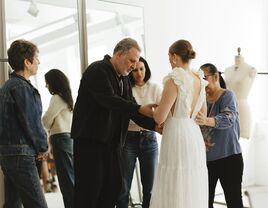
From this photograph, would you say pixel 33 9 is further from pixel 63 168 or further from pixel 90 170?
pixel 90 170

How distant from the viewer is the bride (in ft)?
7.84

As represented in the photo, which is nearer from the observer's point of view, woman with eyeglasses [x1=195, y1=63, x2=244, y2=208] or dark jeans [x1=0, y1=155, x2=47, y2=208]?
dark jeans [x1=0, y1=155, x2=47, y2=208]

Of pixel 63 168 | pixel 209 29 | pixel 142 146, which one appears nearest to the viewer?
pixel 142 146

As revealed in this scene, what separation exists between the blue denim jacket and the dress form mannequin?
2.23 metres

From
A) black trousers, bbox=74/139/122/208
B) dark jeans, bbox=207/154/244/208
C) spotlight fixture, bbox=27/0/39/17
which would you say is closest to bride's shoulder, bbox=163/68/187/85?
black trousers, bbox=74/139/122/208

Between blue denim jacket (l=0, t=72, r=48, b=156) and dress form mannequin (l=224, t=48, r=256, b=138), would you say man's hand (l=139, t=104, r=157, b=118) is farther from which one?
dress form mannequin (l=224, t=48, r=256, b=138)

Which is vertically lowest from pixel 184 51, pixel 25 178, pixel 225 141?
pixel 25 178

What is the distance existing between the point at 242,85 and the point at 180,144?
70.5 inches

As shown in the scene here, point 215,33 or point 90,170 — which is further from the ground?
point 215,33

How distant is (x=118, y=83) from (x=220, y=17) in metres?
2.45

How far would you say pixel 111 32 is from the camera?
3.67m

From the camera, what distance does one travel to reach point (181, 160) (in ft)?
8.00

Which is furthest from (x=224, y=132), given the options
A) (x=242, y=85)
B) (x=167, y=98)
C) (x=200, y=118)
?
(x=242, y=85)

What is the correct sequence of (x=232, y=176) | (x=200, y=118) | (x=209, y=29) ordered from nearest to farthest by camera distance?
(x=200, y=118)
(x=232, y=176)
(x=209, y=29)
